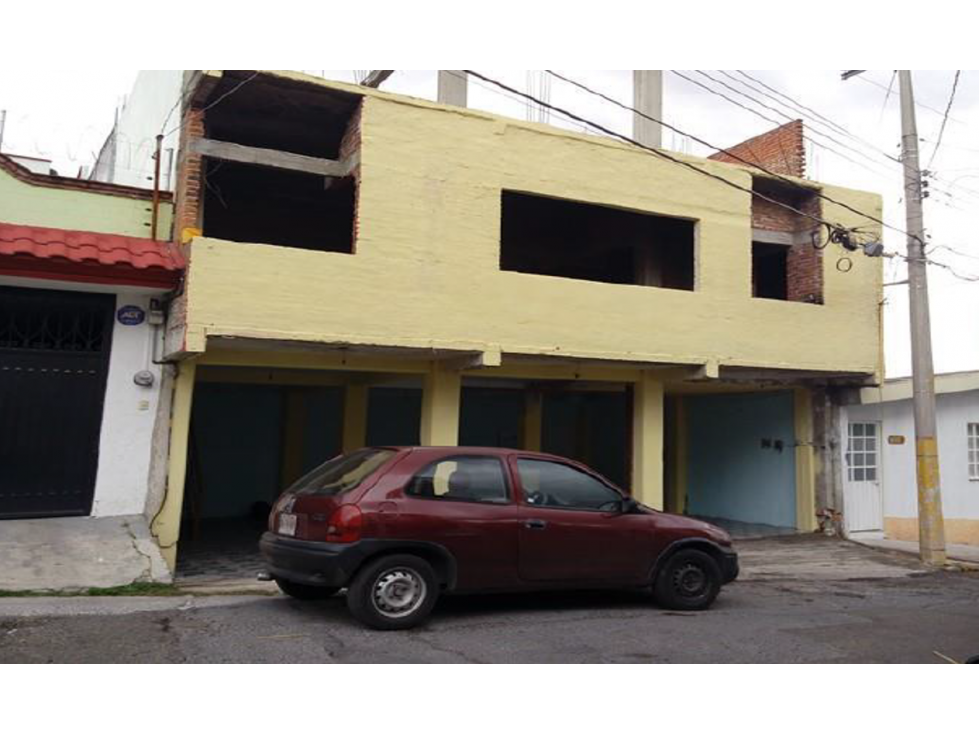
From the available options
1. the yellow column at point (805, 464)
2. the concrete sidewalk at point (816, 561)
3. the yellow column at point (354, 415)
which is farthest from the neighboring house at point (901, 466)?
the yellow column at point (354, 415)

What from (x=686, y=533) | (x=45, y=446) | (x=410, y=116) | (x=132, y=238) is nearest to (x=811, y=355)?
(x=686, y=533)

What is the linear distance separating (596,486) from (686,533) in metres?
1.00

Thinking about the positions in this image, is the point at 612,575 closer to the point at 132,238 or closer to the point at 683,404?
the point at 132,238

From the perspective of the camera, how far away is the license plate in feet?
22.6

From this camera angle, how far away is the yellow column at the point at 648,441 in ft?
41.2

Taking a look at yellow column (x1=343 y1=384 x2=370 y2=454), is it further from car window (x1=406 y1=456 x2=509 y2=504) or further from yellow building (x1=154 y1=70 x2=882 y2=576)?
car window (x1=406 y1=456 x2=509 y2=504)

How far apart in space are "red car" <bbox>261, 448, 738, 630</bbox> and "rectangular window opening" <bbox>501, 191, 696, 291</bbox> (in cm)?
608

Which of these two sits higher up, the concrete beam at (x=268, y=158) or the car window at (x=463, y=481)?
the concrete beam at (x=268, y=158)

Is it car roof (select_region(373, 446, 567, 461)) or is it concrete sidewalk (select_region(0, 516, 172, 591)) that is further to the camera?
concrete sidewalk (select_region(0, 516, 172, 591))

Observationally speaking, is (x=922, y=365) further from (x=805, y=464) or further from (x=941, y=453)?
(x=941, y=453)

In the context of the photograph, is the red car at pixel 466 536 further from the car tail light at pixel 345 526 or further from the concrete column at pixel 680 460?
the concrete column at pixel 680 460

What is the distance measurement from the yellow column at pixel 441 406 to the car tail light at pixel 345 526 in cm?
472

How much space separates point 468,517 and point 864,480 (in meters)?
10.1

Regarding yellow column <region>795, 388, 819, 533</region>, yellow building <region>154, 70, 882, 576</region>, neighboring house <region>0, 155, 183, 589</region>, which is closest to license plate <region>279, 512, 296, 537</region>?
neighboring house <region>0, 155, 183, 589</region>
